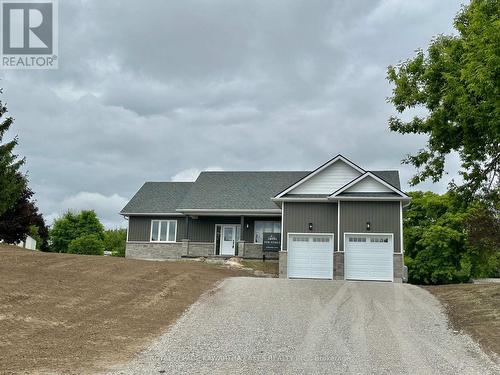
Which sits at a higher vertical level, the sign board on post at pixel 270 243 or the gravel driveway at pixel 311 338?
the sign board on post at pixel 270 243

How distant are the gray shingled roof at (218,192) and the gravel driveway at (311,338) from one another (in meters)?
14.8

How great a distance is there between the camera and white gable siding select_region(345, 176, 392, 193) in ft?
84.8

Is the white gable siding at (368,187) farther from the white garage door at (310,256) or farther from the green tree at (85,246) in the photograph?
the green tree at (85,246)

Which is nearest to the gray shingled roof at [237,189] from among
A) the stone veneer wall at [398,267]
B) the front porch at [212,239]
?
the front porch at [212,239]

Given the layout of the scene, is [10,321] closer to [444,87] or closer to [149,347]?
[149,347]

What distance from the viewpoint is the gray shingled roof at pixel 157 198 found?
115 feet

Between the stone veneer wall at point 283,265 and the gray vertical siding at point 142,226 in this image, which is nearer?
the stone veneer wall at point 283,265

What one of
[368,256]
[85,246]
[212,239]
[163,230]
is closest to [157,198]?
[163,230]

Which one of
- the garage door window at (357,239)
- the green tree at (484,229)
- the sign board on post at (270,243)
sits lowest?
the sign board on post at (270,243)

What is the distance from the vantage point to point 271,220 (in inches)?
1289

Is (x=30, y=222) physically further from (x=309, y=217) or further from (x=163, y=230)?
(x=309, y=217)

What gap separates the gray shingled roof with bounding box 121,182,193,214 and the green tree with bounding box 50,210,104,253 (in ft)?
36.9

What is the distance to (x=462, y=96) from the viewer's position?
13.2 m

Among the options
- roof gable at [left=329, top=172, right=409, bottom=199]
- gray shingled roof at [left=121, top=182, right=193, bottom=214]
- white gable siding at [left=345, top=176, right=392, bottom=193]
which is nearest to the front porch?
gray shingled roof at [left=121, top=182, right=193, bottom=214]
